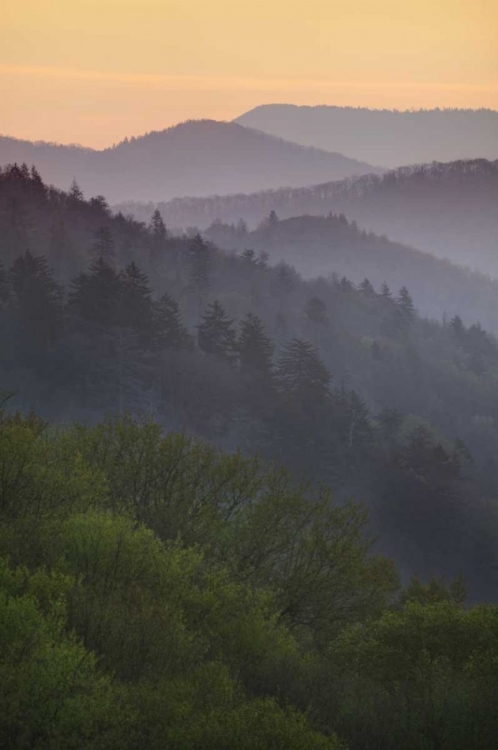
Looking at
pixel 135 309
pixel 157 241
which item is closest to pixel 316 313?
pixel 157 241

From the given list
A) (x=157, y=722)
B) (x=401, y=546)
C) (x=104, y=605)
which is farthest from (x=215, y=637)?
(x=401, y=546)

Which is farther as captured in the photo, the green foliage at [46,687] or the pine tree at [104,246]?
the pine tree at [104,246]

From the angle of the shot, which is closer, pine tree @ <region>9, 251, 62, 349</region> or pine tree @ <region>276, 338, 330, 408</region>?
pine tree @ <region>9, 251, 62, 349</region>

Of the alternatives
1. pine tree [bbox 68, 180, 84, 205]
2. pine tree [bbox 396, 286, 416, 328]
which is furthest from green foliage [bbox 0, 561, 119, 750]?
pine tree [bbox 396, 286, 416, 328]

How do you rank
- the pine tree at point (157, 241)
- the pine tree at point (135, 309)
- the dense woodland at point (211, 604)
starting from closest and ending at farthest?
the dense woodland at point (211, 604) → the pine tree at point (135, 309) → the pine tree at point (157, 241)

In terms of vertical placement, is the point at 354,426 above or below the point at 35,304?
below

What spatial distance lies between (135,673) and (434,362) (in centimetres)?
12751

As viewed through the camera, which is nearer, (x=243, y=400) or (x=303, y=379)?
(x=243, y=400)

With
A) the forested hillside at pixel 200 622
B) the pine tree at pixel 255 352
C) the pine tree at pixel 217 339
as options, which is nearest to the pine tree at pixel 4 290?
the pine tree at pixel 217 339

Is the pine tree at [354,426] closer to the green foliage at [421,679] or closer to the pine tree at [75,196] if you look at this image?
the green foliage at [421,679]

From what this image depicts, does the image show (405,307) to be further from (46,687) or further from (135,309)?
(46,687)

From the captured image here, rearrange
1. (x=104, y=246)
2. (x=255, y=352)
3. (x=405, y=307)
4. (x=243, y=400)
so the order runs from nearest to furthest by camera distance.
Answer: (x=243, y=400) < (x=255, y=352) < (x=104, y=246) < (x=405, y=307)

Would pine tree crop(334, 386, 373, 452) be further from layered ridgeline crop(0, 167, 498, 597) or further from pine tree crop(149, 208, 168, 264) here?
pine tree crop(149, 208, 168, 264)

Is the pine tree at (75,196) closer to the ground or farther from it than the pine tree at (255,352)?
farther from it
